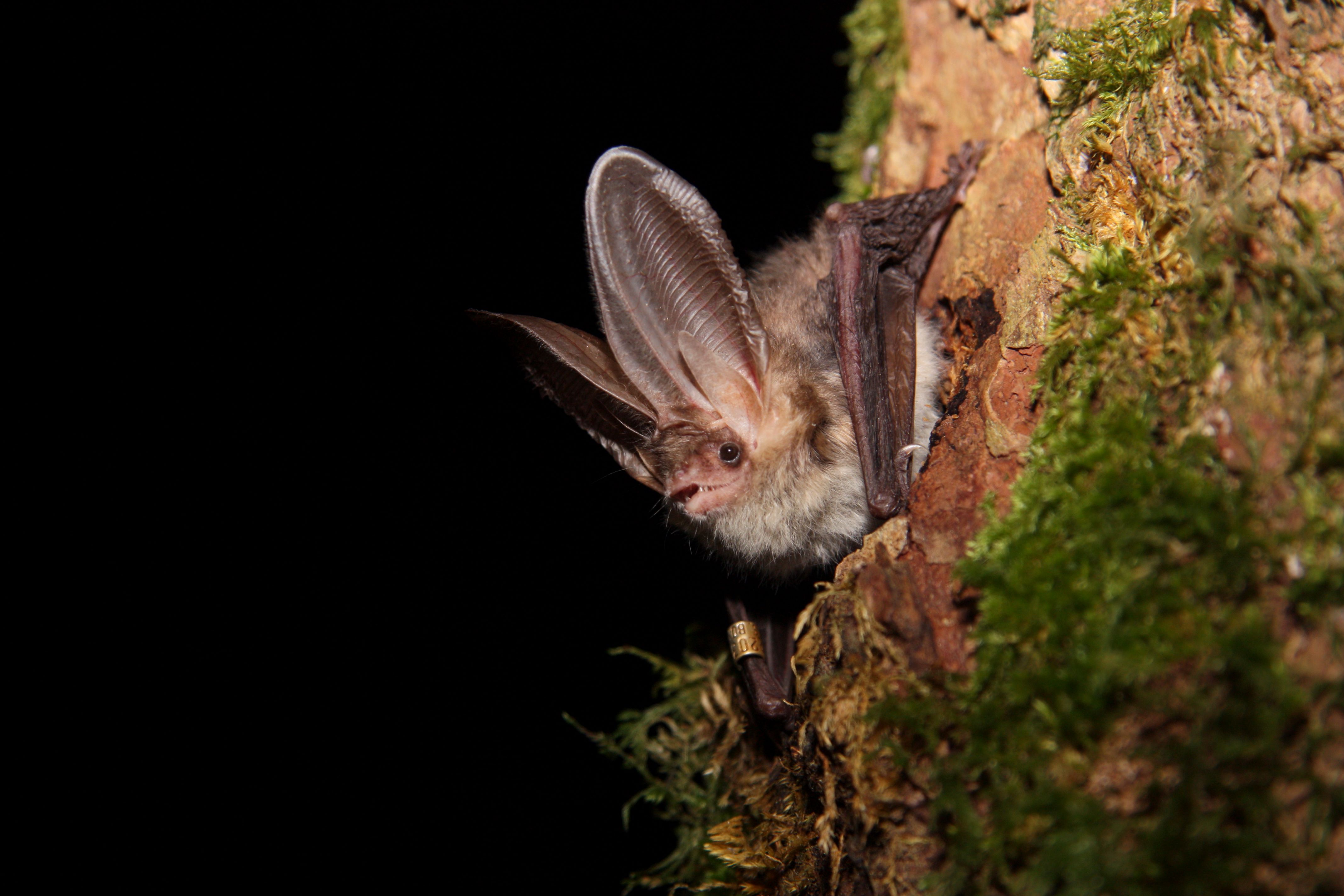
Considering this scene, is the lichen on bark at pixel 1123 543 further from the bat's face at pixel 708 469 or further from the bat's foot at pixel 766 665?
the bat's face at pixel 708 469

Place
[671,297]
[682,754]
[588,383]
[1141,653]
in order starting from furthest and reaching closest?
[682,754]
[588,383]
[671,297]
[1141,653]

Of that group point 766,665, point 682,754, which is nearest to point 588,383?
Result: point 766,665

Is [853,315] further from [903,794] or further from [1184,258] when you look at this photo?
[903,794]

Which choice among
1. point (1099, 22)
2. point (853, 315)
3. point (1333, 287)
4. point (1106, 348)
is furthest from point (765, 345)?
point (1333, 287)

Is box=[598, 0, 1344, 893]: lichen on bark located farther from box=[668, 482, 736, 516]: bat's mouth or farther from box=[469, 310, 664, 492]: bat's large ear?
box=[469, 310, 664, 492]: bat's large ear

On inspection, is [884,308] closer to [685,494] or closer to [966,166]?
[966,166]

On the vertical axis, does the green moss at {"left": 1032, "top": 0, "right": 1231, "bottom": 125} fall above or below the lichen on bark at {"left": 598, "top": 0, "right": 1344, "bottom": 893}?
above

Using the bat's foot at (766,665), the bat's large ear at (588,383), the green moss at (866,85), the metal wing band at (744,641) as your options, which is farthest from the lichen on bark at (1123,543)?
the green moss at (866,85)

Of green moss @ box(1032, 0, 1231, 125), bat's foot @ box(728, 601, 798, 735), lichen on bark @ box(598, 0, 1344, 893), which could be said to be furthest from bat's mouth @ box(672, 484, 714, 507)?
green moss @ box(1032, 0, 1231, 125)
